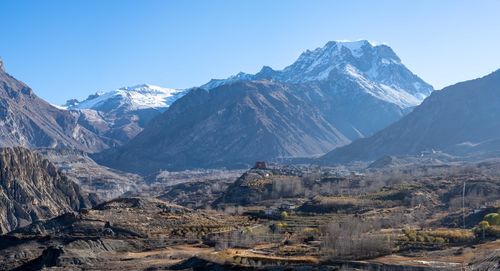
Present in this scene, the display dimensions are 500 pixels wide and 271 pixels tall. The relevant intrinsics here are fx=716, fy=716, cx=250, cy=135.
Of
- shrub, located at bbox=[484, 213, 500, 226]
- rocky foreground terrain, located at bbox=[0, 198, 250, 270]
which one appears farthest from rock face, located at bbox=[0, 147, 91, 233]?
shrub, located at bbox=[484, 213, 500, 226]

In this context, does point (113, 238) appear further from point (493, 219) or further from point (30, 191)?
point (30, 191)

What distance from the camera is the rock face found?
164125 mm

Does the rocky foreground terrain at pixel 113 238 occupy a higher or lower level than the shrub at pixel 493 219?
lower

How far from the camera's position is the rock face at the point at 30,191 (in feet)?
538

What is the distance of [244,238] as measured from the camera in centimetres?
10575

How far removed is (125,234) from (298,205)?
49863 millimetres

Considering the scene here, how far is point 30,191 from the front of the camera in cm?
17612

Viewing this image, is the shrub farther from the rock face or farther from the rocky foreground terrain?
the rock face

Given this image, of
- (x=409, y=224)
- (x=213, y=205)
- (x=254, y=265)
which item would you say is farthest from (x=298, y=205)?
(x=254, y=265)

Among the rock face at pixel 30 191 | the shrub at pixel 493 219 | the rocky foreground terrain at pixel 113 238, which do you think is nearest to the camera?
the rocky foreground terrain at pixel 113 238

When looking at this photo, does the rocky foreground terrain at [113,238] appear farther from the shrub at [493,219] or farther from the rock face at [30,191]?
the shrub at [493,219]

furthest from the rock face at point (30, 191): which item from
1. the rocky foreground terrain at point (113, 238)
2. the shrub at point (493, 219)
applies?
the shrub at point (493, 219)

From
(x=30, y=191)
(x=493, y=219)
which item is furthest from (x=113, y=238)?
(x=30, y=191)

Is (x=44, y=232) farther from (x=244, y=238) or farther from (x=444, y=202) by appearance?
(x=444, y=202)
